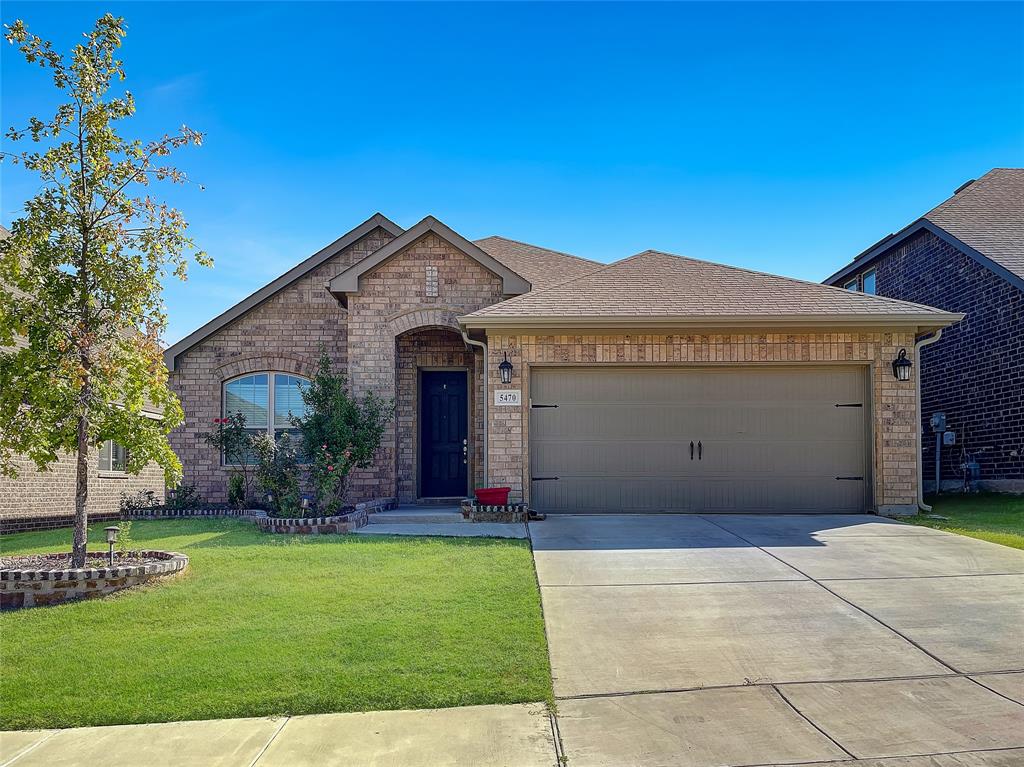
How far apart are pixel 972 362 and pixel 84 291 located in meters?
16.0

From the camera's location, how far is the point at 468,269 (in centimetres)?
1336

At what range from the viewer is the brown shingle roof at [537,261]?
618 inches

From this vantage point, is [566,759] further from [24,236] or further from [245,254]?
[245,254]

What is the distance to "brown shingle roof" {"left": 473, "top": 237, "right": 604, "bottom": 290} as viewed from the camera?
1570 cm

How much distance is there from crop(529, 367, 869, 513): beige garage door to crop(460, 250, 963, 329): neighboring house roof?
94 cm

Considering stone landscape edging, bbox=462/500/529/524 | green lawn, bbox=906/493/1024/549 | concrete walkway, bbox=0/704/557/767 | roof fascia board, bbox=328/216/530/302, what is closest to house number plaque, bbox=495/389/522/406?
stone landscape edging, bbox=462/500/529/524

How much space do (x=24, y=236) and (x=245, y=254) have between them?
9.35 meters

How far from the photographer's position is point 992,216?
17.0m

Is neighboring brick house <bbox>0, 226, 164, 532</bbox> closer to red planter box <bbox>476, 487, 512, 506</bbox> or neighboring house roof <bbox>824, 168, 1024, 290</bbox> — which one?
red planter box <bbox>476, 487, 512, 506</bbox>

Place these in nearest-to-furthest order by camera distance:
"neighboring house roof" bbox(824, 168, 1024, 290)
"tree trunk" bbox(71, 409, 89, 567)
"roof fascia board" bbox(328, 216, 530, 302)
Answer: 1. "tree trunk" bbox(71, 409, 89, 567)
2. "roof fascia board" bbox(328, 216, 530, 302)
3. "neighboring house roof" bbox(824, 168, 1024, 290)

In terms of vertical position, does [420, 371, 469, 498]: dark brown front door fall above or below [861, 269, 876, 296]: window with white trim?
below

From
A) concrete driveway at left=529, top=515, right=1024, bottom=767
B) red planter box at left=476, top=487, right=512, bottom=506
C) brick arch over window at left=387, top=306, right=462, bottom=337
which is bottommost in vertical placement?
concrete driveway at left=529, top=515, right=1024, bottom=767

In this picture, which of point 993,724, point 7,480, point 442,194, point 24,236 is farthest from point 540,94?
point 993,724

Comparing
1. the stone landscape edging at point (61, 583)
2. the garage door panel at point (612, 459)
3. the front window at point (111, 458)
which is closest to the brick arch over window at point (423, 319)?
the garage door panel at point (612, 459)
